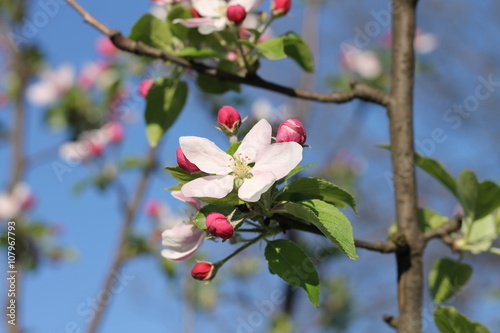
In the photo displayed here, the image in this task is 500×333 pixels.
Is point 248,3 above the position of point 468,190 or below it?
above

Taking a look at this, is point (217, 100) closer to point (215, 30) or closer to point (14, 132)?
point (14, 132)

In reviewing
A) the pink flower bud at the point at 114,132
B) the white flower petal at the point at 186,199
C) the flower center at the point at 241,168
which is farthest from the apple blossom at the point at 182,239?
the pink flower bud at the point at 114,132

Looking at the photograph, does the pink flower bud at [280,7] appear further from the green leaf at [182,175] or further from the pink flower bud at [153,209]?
the pink flower bud at [153,209]

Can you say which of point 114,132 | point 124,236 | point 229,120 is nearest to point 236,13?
point 229,120

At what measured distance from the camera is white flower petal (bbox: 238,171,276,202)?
2.42 ft

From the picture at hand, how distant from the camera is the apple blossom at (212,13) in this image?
3.64ft

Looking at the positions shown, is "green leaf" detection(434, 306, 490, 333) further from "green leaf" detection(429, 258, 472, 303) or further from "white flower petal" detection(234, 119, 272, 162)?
"white flower petal" detection(234, 119, 272, 162)

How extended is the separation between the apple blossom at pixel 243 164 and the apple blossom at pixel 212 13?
37 cm

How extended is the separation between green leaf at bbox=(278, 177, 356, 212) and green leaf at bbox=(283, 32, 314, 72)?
454 millimetres

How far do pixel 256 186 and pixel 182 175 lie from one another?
6.0 inches

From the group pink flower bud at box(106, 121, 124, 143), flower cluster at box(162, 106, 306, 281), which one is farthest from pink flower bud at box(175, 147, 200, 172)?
pink flower bud at box(106, 121, 124, 143)

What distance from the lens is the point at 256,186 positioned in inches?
29.3

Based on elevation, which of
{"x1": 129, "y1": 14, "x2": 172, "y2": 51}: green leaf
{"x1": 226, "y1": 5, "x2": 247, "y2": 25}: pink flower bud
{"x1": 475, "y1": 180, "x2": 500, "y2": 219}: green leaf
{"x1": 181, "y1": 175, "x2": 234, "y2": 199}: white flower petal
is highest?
{"x1": 226, "y1": 5, "x2": 247, "y2": 25}: pink flower bud

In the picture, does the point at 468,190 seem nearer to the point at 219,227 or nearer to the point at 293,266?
the point at 293,266
